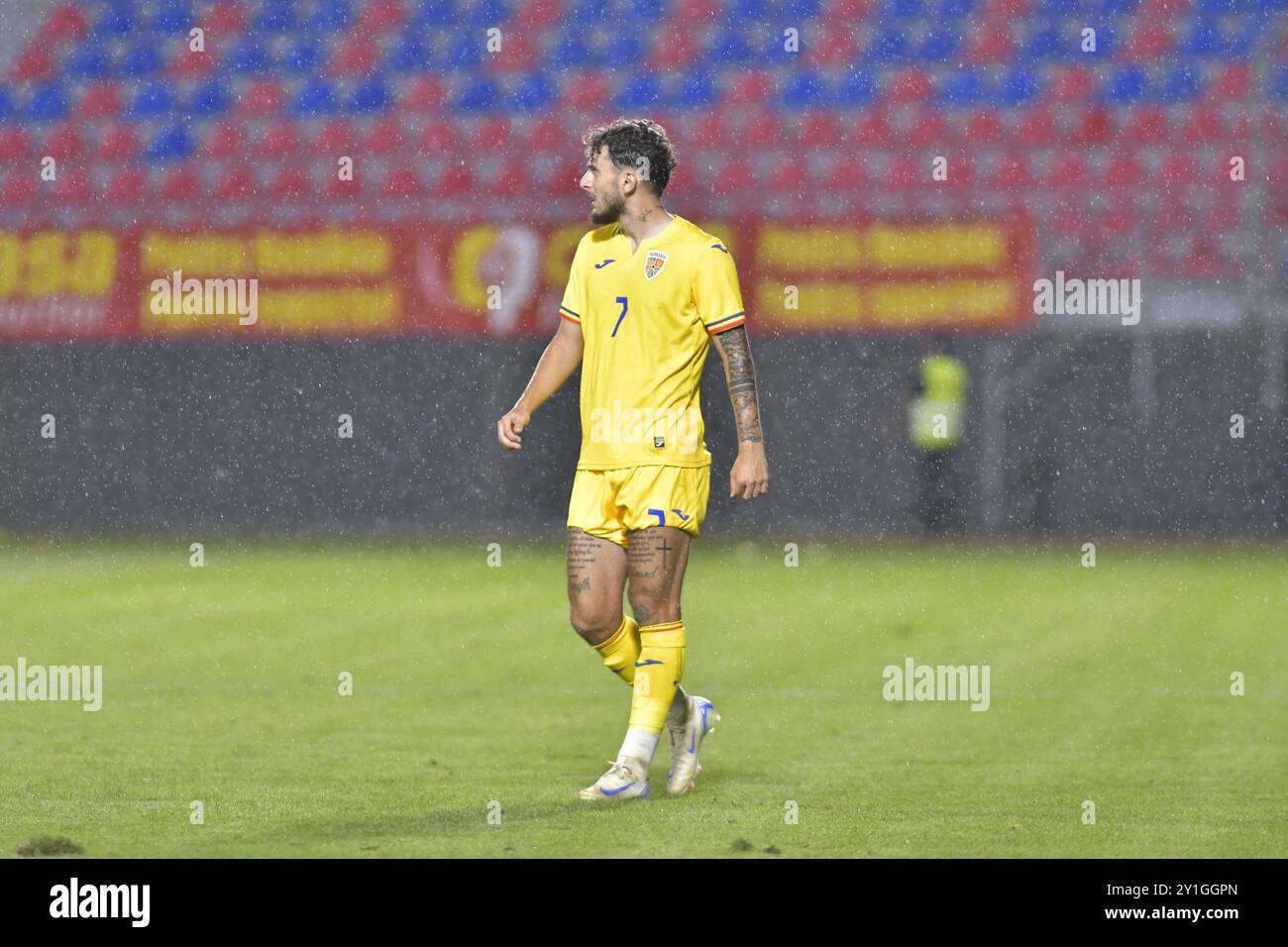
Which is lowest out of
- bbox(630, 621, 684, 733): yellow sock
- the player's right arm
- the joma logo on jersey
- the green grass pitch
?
the green grass pitch

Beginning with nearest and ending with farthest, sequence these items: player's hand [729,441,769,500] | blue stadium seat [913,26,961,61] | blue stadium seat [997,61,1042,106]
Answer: player's hand [729,441,769,500] → blue stadium seat [997,61,1042,106] → blue stadium seat [913,26,961,61]

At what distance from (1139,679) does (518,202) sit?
10006mm

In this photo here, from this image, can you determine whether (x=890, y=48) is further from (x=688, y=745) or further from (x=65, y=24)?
(x=688, y=745)

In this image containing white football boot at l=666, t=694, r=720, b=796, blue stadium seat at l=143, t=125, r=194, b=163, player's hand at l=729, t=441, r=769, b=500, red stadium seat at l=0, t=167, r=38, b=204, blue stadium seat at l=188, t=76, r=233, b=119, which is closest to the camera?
player's hand at l=729, t=441, r=769, b=500

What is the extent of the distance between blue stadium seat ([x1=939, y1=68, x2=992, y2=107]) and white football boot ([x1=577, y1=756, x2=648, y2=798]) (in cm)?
1425

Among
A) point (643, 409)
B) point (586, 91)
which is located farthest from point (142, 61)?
point (643, 409)

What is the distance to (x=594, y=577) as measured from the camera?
5348 mm

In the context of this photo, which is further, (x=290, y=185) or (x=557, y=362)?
(x=290, y=185)

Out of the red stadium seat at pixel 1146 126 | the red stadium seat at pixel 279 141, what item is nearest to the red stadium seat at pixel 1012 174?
the red stadium seat at pixel 1146 126

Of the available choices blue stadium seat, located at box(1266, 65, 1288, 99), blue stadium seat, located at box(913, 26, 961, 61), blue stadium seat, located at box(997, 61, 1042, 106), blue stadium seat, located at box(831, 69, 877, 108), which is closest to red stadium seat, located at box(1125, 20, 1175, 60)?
blue stadium seat, located at box(997, 61, 1042, 106)

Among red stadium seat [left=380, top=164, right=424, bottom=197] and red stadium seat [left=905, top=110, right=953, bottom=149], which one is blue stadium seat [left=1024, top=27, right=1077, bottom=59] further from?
red stadium seat [left=380, top=164, right=424, bottom=197]

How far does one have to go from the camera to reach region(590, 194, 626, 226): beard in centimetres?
536

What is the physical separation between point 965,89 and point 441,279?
5.76m

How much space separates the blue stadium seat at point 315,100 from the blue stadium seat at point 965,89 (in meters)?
6.09
